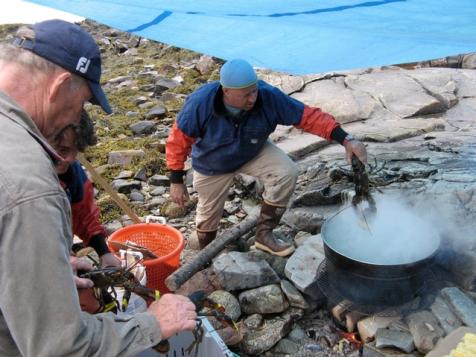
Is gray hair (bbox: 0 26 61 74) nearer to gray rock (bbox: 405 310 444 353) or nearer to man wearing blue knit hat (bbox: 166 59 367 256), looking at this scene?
man wearing blue knit hat (bbox: 166 59 367 256)

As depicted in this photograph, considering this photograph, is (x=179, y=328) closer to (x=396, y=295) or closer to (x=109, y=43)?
(x=396, y=295)

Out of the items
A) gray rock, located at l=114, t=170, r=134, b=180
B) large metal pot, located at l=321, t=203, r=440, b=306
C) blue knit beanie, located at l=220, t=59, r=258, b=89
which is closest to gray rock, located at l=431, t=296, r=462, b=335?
large metal pot, located at l=321, t=203, r=440, b=306

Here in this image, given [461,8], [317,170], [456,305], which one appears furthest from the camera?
[317,170]

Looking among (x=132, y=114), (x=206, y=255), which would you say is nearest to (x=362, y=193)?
(x=206, y=255)

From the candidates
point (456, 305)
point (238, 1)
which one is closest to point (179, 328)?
point (456, 305)

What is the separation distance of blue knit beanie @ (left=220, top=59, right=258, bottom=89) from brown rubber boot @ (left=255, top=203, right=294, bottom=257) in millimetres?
1334

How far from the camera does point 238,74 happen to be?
4.11 meters

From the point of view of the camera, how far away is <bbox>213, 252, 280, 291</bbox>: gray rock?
13.8 ft

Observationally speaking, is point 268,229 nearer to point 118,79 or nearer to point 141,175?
point 141,175

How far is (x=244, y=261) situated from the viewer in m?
4.41

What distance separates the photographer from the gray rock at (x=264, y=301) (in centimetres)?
402

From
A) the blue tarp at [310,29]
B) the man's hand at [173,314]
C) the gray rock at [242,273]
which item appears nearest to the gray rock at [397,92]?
the blue tarp at [310,29]

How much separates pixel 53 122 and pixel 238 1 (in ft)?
9.79

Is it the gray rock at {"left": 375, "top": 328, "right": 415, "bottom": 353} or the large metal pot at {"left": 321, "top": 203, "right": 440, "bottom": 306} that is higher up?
the large metal pot at {"left": 321, "top": 203, "right": 440, "bottom": 306}
